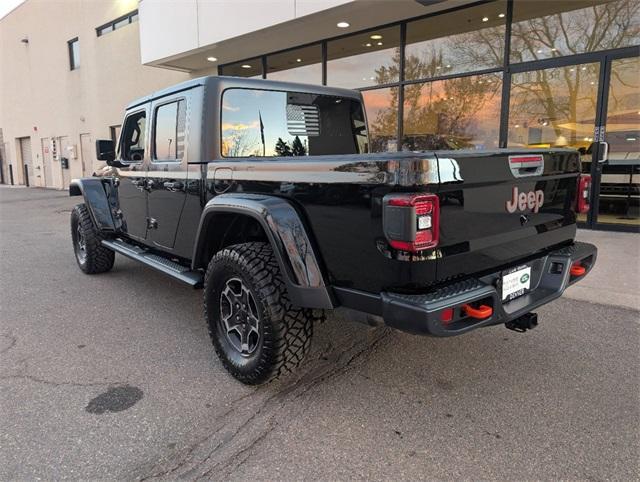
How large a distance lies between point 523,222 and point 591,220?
578 cm

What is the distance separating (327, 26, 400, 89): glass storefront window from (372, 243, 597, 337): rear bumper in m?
7.39

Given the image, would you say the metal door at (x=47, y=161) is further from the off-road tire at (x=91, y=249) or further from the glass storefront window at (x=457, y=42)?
the glass storefront window at (x=457, y=42)

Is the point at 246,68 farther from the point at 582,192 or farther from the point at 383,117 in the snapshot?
the point at 582,192

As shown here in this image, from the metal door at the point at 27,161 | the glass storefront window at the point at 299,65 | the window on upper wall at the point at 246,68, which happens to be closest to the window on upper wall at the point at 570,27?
the glass storefront window at the point at 299,65

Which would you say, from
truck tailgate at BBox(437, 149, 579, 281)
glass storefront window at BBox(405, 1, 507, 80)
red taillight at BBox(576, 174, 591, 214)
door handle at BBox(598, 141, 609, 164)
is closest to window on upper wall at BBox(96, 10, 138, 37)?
glass storefront window at BBox(405, 1, 507, 80)

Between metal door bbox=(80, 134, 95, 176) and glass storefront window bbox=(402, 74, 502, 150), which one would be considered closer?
glass storefront window bbox=(402, 74, 502, 150)

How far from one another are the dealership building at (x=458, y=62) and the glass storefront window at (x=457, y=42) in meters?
0.02

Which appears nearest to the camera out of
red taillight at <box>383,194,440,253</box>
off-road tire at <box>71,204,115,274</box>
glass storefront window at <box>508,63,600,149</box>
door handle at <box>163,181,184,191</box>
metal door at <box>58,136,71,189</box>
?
red taillight at <box>383,194,440,253</box>

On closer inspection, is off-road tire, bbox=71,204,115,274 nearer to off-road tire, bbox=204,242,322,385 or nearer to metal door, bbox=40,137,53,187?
off-road tire, bbox=204,242,322,385

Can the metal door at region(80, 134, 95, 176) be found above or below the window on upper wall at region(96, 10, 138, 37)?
below

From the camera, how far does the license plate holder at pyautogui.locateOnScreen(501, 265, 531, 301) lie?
2434mm

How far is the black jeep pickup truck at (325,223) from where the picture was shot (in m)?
2.10

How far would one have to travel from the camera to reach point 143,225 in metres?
4.27

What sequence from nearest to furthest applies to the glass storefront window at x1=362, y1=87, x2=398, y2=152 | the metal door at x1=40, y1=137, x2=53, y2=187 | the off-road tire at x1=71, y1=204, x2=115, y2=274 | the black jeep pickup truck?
the black jeep pickup truck
the off-road tire at x1=71, y1=204, x2=115, y2=274
the glass storefront window at x1=362, y1=87, x2=398, y2=152
the metal door at x1=40, y1=137, x2=53, y2=187
